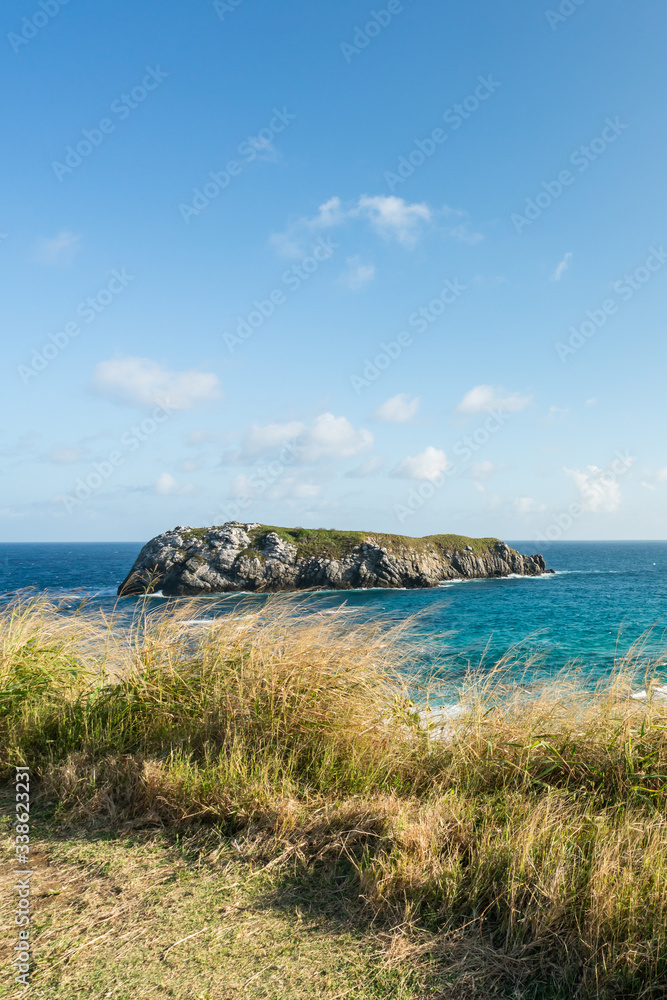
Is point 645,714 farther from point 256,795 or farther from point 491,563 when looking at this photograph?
point 491,563

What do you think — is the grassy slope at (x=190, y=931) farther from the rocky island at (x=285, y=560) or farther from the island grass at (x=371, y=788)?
the rocky island at (x=285, y=560)

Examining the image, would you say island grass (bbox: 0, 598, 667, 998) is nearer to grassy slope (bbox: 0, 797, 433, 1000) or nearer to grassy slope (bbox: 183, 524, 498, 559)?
grassy slope (bbox: 0, 797, 433, 1000)

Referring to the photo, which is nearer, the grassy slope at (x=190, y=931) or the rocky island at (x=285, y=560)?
the grassy slope at (x=190, y=931)

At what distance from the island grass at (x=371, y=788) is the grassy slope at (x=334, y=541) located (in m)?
49.7

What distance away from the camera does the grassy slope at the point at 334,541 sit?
56.9 metres

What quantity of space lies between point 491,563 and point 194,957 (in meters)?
71.3

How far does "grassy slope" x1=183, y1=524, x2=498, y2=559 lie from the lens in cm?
5688

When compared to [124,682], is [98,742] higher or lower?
lower

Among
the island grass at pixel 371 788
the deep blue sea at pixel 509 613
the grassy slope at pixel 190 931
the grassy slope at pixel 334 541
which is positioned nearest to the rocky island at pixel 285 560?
the grassy slope at pixel 334 541

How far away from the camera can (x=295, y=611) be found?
6.34 m

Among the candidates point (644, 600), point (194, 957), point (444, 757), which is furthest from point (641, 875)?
point (644, 600)

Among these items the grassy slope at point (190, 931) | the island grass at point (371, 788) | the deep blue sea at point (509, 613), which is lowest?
the deep blue sea at point (509, 613)

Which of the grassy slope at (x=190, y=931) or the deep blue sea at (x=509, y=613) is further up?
the grassy slope at (x=190, y=931)

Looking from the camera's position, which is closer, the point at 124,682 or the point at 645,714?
the point at 645,714
